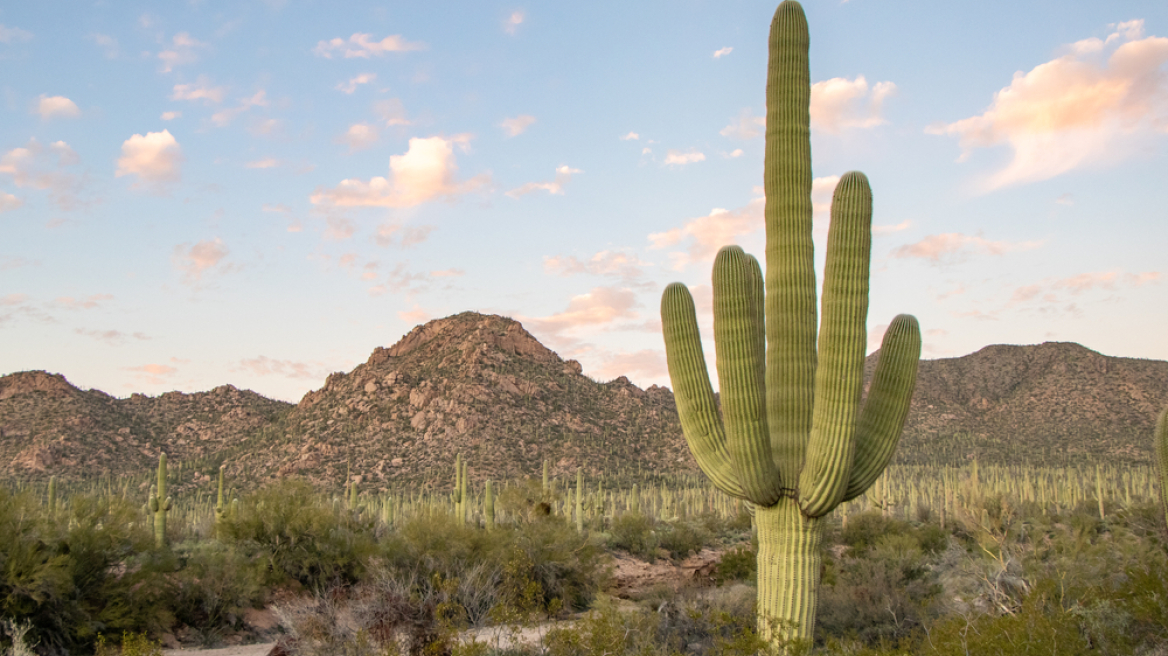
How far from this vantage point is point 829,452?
8188 mm

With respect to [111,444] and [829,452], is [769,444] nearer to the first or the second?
[829,452]

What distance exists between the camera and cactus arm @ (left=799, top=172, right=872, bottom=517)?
320 inches

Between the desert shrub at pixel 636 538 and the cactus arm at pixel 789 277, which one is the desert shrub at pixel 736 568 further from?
the cactus arm at pixel 789 277

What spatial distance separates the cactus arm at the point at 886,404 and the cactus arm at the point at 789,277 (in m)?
0.66

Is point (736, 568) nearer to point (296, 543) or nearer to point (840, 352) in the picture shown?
point (296, 543)

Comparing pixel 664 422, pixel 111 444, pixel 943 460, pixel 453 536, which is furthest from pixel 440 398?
pixel 453 536

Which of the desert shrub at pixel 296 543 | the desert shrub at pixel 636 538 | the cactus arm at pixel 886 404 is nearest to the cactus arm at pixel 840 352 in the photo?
the cactus arm at pixel 886 404

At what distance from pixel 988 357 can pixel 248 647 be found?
2477 inches

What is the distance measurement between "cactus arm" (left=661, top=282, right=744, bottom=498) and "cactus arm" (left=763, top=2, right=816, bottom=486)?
665 mm

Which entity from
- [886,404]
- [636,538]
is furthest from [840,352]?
[636,538]

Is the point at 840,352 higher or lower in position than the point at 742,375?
higher

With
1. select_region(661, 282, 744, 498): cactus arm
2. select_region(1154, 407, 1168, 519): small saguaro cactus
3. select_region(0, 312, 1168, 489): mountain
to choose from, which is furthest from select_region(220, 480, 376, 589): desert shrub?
select_region(0, 312, 1168, 489): mountain

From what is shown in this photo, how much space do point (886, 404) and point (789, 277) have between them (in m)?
1.89

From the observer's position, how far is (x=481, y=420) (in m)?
46.6
